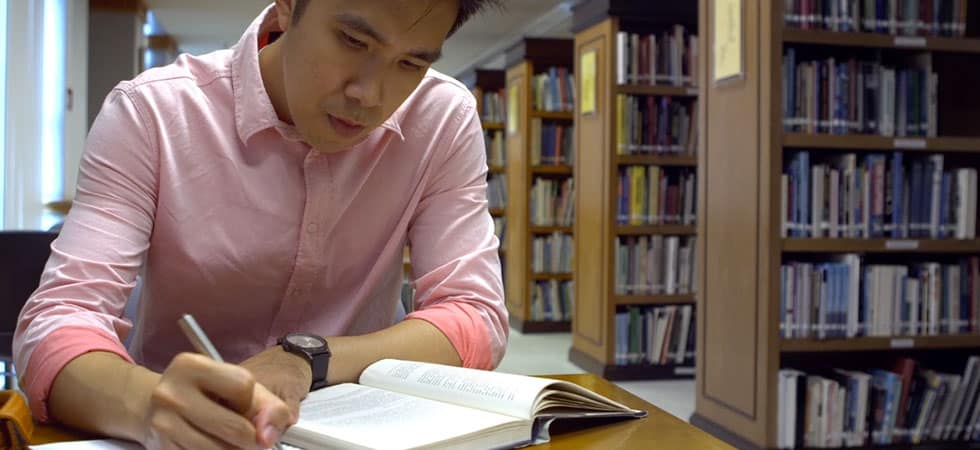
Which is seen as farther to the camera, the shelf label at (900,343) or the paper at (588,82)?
the paper at (588,82)

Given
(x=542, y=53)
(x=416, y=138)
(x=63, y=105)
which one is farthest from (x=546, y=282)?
(x=416, y=138)

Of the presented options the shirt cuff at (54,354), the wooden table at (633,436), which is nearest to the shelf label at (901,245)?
the wooden table at (633,436)

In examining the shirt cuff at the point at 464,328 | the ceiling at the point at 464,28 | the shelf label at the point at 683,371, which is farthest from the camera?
the ceiling at the point at 464,28

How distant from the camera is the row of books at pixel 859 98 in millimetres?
3127

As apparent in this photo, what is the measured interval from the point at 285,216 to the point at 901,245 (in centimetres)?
256

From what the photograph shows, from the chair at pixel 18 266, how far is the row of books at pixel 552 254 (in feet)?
16.1

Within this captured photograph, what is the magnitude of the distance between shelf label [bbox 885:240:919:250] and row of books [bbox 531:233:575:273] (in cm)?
374

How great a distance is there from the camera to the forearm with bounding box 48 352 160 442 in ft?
2.55

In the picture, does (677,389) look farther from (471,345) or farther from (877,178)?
(471,345)

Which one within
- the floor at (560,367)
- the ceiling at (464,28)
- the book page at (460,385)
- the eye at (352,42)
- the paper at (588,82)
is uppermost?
the ceiling at (464,28)

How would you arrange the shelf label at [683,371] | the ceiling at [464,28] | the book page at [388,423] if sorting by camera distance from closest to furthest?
the book page at [388,423]
the shelf label at [683,371]
the ceiling at [464,28]

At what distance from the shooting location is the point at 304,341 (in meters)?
0.96

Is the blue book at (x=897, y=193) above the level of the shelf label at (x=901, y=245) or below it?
above

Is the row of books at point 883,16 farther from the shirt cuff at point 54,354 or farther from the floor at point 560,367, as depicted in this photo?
the shirt cuff at point 54,354
